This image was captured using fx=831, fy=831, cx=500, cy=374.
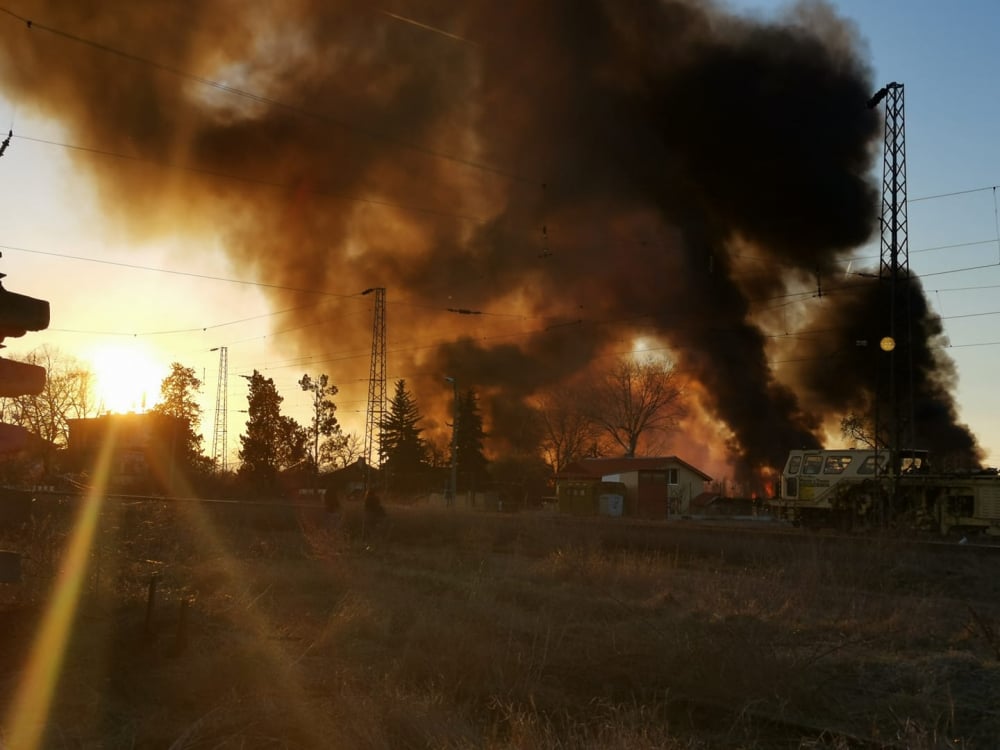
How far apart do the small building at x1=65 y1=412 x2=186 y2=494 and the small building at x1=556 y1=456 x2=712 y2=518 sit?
2269 cm

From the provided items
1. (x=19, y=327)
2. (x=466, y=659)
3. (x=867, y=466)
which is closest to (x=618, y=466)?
(x=867, y=466)

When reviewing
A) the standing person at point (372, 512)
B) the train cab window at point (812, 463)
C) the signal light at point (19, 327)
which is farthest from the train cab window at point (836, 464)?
the signal light at point (19, 327)

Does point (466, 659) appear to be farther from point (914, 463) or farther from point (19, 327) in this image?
point (914, 463)

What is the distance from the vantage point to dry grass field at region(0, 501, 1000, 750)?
5770mm

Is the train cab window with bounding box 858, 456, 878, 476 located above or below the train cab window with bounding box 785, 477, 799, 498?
above

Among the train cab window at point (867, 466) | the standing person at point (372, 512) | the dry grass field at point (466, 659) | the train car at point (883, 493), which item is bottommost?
the dry grass field at point (466, 659)

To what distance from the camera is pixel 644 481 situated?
44.8 meters

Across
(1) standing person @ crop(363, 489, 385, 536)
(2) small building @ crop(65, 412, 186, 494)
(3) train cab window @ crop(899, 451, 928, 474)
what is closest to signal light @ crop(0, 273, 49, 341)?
(1) standing person @ crop(363, 489, 385, 536)

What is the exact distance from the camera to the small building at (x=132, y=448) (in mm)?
44875

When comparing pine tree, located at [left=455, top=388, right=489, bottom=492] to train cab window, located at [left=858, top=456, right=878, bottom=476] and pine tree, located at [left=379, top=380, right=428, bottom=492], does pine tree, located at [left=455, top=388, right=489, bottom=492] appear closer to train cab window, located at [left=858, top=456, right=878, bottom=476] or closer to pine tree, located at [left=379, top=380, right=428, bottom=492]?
pine tree, located at [left=379, top=380, right=428, bottom=492]

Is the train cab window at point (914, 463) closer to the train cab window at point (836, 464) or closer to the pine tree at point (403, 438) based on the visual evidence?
the train cab window at point (836, 464)

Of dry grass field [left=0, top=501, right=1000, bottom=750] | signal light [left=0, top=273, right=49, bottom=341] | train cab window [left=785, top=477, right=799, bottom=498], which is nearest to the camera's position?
signal light [left=0, top=273, right=49, bottom=341]

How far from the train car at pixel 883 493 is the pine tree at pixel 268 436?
35.4m

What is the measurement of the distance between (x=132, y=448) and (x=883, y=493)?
43087 mm
